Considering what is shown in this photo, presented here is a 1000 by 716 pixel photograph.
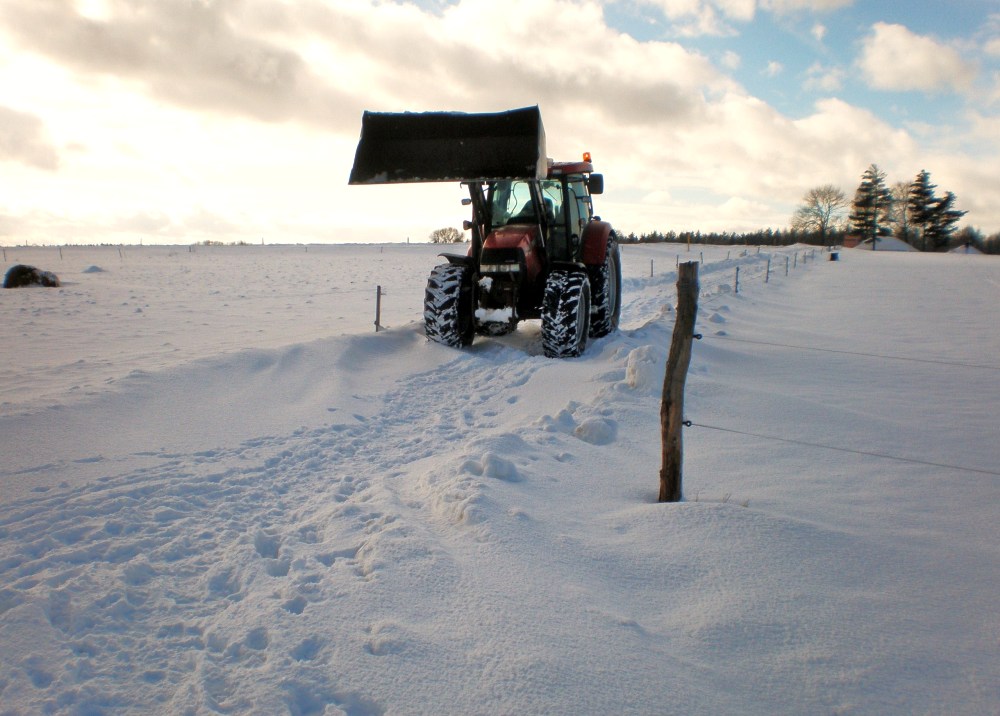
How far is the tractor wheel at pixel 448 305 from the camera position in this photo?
8016 millimetres

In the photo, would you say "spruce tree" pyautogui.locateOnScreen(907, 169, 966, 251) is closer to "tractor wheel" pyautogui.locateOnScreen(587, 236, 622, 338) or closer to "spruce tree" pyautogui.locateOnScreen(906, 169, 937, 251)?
"spruce tree" pyautogui.locateOnScreen(906, 169, 937, 251)

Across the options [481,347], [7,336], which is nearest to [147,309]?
[7,336]

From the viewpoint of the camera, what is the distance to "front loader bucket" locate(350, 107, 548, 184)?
711cm

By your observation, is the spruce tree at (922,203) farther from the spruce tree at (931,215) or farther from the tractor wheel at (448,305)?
the tractor wheel at (448,305)

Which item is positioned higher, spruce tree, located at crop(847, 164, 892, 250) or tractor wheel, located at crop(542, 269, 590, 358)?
spruce tree, located at crop(847, 164, 892, 250)

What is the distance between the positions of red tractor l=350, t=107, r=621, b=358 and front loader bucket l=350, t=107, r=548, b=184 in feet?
0.04

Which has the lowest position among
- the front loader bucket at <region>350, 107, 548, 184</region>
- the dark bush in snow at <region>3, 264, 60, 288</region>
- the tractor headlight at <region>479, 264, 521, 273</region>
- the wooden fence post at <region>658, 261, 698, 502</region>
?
the wooden fence post at <region>658, 261, 698, 502</region>

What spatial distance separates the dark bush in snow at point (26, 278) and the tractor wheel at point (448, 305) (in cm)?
1650

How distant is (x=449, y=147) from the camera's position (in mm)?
7367

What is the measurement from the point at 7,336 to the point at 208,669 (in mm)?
10624

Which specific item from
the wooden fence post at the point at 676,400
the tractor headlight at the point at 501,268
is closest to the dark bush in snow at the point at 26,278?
the tractor headlight at the point at 501,268

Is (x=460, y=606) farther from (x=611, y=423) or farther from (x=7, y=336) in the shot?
(x=7, y=336)

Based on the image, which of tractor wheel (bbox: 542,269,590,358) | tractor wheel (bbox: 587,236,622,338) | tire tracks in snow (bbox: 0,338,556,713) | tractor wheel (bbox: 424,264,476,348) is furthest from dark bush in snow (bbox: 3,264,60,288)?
tire tracks in snow (bbox: 0,338,556,713)

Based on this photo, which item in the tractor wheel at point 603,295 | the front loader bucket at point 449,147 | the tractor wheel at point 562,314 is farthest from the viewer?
the tractor wheel at point 603,295
